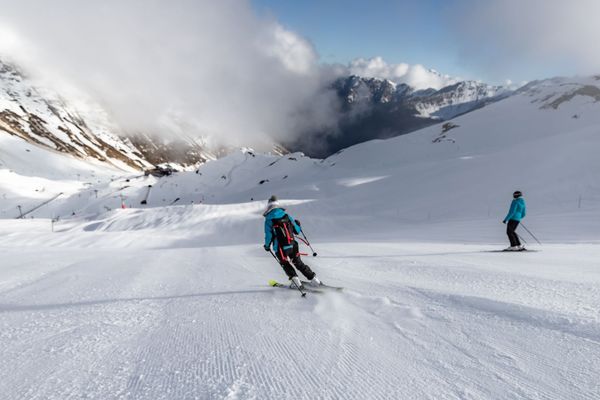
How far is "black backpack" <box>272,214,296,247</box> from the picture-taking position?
287 inches

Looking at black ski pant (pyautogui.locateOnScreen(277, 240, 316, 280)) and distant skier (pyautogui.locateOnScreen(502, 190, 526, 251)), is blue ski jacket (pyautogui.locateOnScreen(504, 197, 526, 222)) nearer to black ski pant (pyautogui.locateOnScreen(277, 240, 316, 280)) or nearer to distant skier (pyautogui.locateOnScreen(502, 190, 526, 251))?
distant skier (pyautogui.locateOnScreen(502, 190, 526, 251))

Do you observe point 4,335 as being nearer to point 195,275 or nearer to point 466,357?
point 195,275

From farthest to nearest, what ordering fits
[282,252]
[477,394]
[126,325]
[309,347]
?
[282,252], [126,325], [309,347], [477,394]

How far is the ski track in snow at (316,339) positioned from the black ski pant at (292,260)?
0.53 metres

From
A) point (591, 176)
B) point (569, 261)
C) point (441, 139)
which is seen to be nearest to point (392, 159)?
point (441, 139)

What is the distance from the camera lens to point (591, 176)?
2711 centimetres

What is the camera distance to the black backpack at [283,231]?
729 cm

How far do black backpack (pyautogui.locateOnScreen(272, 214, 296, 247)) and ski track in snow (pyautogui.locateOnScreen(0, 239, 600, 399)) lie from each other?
1086mm

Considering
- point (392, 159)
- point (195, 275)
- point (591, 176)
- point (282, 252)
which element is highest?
point (392, 159)

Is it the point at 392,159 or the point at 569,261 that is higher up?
the point at 392,159

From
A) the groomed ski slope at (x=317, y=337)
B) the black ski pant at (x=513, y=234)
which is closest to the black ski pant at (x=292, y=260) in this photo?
the groomed ski slope at (x=317, y=337)

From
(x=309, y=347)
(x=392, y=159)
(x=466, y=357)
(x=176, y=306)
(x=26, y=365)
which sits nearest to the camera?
(x=466, y=357)

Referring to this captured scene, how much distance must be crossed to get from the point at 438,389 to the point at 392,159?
7172 centimetres

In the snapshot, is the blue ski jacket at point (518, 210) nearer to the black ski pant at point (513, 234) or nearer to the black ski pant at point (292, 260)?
the black ski pant at point (513, 234)
